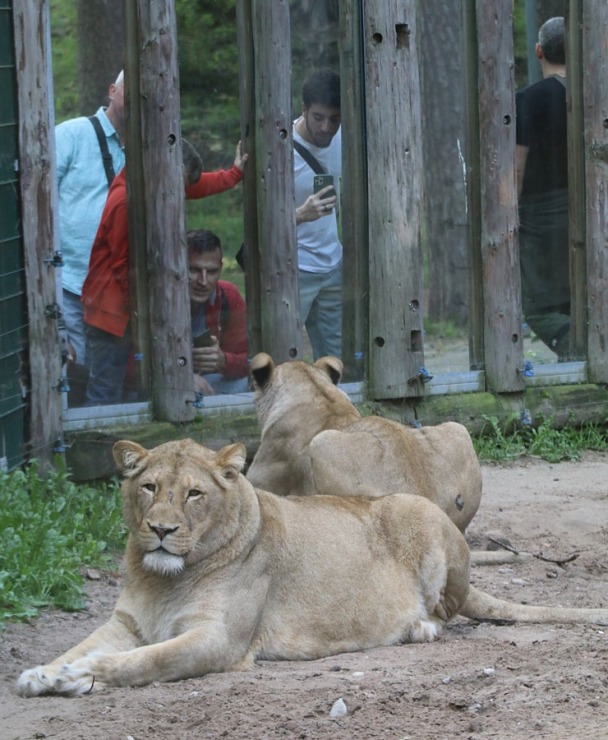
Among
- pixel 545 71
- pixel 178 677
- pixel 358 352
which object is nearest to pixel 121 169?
pixel 358 352

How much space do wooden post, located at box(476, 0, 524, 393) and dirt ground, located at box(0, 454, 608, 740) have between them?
3.68 metres

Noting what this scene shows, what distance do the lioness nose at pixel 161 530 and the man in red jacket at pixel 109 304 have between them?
313 cm

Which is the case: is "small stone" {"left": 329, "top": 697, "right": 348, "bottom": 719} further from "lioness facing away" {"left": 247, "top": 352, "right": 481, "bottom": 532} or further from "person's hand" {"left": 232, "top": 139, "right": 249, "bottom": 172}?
"person's hand" {"left": 232, "top": 139, "right": 249, "bottom": 172}

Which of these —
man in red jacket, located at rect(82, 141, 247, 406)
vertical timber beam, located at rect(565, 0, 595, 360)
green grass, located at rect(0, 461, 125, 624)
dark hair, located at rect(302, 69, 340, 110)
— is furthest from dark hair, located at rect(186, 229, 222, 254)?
vertical timber beam, located at rect(565, 0, 595, 360)

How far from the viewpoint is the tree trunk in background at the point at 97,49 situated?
7934 mm

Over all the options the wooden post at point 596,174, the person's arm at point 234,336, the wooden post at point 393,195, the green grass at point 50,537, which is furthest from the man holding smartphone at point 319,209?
the wooden post at point 596,174

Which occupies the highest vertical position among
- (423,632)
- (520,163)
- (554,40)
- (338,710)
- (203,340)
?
(554,40)

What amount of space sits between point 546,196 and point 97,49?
349 centimetres

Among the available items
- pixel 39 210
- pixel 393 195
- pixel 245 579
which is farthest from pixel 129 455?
pixel 393 195

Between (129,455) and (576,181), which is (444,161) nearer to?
(576,181)

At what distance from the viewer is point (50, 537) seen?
6.42m

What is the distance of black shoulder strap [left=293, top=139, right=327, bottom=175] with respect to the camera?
28.9 feet

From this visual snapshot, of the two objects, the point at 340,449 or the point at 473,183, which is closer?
the point at 340,449

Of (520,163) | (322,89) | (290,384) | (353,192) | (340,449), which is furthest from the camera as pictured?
(520,163)
